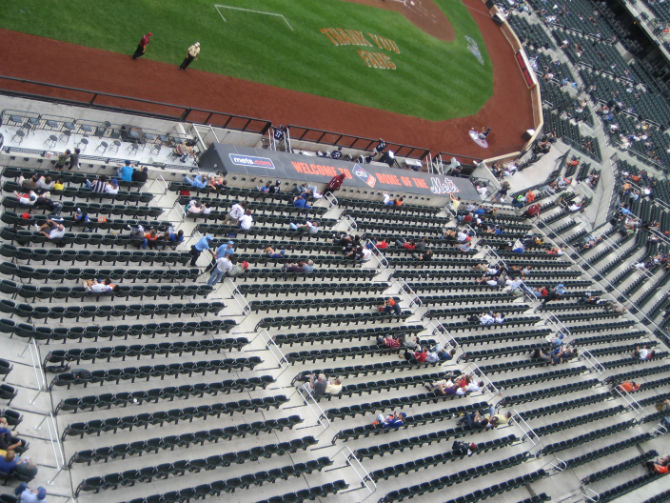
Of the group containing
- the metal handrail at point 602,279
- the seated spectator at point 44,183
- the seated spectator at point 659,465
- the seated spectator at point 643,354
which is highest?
the metal handrail at point 602,279

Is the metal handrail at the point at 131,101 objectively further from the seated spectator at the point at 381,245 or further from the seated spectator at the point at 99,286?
the seated spectator at the point at 381,245

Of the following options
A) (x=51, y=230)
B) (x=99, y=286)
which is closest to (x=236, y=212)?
(x=99, y=286)

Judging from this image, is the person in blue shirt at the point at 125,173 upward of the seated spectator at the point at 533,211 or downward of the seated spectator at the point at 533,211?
downward

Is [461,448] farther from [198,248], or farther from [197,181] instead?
[197,181]

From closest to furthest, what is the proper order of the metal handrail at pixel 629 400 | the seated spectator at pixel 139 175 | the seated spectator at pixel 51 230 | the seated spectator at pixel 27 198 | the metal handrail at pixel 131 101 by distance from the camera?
the seated spectator at pixel 51 230
the seated spectator at pixel 27 198
the seated spectator at pixel 139 175
the metal handrail at pixel 131 101
the metal handrail at pixel 629 400

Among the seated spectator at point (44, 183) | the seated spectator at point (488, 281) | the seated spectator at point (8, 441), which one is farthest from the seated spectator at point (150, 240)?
the seated spectator at point (488, 281)

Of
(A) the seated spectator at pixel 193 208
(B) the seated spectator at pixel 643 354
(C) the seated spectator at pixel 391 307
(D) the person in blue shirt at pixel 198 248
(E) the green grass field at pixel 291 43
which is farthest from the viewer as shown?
(B) the seated spectator at pixel 643 354

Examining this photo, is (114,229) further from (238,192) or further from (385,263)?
(385,263)

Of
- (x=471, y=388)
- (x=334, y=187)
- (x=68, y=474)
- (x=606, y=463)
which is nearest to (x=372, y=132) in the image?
(x=334, y=187)
